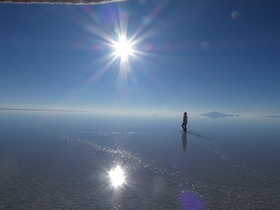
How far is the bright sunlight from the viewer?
32.1 feet

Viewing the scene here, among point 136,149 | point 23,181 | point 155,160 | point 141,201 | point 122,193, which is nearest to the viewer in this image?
point 141,201

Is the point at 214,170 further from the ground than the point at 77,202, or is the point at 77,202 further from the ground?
the point at 214,170

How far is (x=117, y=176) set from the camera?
35.5 ft

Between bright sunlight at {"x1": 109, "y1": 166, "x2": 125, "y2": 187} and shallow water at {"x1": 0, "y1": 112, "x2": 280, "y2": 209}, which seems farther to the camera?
bright sunlight at {"x1": 109, "y1": 166, "x2": 125, "y2": 187}

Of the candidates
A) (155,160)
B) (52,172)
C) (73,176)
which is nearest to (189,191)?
(155,160)

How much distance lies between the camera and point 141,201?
803 centimetres

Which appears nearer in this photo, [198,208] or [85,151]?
[198,208]

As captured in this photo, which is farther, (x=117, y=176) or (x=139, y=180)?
(x=117, y=176)

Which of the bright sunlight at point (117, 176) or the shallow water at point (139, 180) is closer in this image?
the shallow water at point (139, 180)

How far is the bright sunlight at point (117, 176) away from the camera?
385 inches

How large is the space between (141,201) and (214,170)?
A: 6361mm

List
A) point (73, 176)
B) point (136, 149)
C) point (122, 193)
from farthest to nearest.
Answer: point (136, 149) → point (73, 176) → point (122, 193)

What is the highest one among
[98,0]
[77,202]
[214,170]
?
[98,0]

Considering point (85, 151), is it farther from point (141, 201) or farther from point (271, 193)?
point (271, 193)
